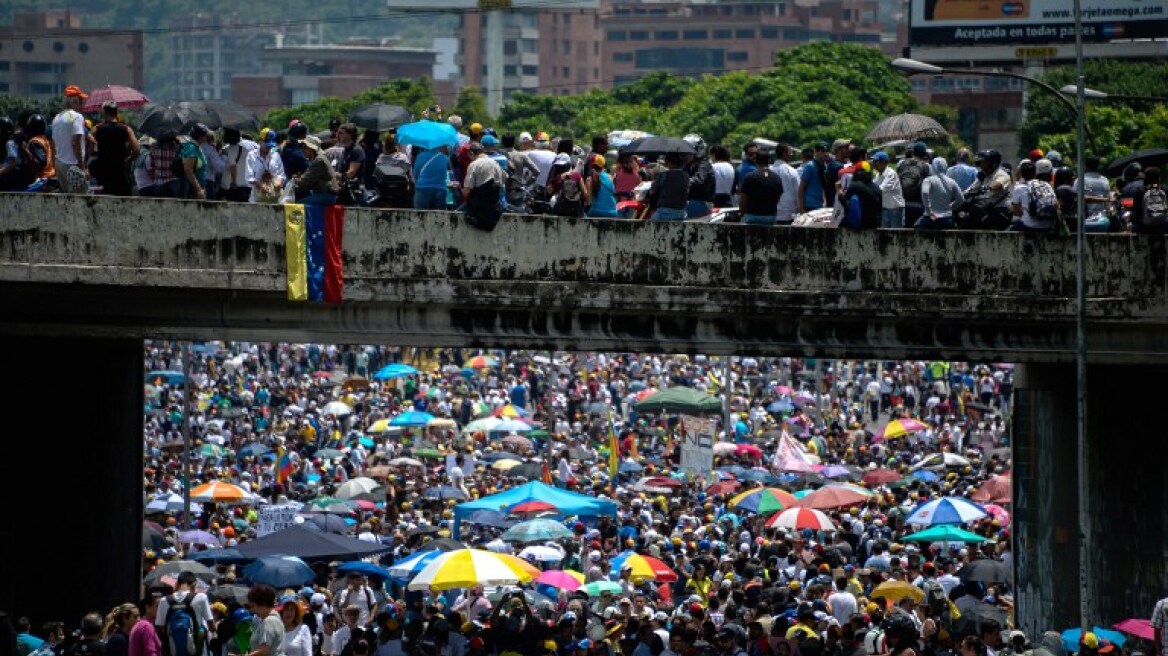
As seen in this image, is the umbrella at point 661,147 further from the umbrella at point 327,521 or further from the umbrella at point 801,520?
the umbrella at point 327,521

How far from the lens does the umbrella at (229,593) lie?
22.2 m

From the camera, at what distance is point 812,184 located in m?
24.3

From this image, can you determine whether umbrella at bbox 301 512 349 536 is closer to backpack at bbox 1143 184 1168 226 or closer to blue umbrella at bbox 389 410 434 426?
backpack at bbox 1143 184 1168 226

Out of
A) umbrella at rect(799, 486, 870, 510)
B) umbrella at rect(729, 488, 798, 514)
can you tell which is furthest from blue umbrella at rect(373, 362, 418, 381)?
umbrella at rect(799, 486, 870, 510)

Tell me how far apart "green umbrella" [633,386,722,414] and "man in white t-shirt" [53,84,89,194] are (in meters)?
26.2

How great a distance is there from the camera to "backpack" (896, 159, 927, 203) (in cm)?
2380

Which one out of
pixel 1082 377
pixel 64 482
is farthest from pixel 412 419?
pixel 1082 377

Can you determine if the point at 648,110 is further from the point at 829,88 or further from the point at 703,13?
the point at 703,13

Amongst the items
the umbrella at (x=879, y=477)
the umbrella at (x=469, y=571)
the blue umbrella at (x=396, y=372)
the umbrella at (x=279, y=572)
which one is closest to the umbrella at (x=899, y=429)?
the umbrella at (x=879, y=477)

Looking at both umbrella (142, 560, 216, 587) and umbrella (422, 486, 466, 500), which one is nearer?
umbrella (142, 560, 216, 587)

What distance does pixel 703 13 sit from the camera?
19262 centimetres

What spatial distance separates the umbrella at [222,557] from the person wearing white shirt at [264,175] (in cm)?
499

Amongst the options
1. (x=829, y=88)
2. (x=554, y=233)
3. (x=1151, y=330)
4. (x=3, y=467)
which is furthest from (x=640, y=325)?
(x=829, y=88)

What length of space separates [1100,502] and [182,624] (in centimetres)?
1112
